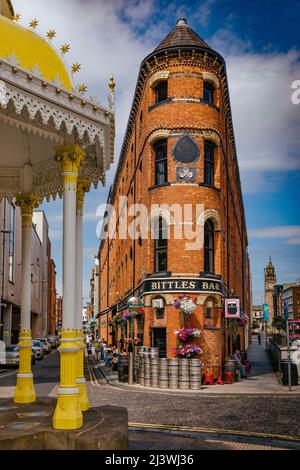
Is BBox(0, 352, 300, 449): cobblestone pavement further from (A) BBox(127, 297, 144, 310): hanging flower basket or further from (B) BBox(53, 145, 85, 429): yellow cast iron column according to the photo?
(A) BBox(127, 297, 144, 310): hanging flower basket

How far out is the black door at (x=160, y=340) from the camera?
82.5ft

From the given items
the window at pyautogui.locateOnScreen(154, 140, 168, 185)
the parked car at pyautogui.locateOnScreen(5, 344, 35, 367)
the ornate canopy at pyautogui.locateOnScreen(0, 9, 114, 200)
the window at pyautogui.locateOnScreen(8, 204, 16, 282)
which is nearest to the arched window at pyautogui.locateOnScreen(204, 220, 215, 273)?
the window at pyautogui.locateOnScreen(154, 140, 168, 185)

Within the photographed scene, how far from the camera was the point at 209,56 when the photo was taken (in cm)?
2683

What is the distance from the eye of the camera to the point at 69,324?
322 inches

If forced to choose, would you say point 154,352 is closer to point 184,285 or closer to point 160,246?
point 184,285

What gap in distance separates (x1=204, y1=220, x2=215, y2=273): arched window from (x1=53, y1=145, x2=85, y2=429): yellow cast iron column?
17815 mm

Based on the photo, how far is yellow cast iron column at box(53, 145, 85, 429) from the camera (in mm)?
7773

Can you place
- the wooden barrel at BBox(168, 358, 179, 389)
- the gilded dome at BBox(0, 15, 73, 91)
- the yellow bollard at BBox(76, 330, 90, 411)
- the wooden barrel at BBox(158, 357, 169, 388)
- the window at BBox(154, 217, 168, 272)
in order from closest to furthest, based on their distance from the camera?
the gilded dome at BBox(0, 15, 73, 91)
the yellow bollard at BBox(76, 330, 90, 411)
the wooden barrel at BBox(168, 358, 179, 389)
the wooden barrel at BBox(158, 357, 169, 388)
the window at BBox(154, 217, 168, 272)

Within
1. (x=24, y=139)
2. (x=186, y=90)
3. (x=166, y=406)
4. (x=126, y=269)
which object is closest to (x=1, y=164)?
(x=24, y=139)

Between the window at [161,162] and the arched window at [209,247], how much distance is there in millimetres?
3045

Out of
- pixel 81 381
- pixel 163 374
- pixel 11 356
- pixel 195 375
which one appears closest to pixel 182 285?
pixel 163 374

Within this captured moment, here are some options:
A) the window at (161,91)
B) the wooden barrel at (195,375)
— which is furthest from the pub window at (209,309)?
the window at (161,91)

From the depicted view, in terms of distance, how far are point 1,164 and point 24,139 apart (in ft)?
3.77

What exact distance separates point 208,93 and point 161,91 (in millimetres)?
2328
